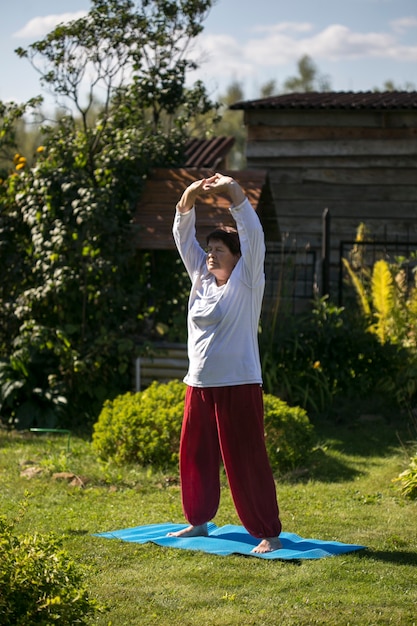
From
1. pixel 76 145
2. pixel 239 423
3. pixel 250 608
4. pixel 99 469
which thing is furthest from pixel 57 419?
pixel 250 608

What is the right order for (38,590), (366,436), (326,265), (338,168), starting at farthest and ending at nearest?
(338,168)
(326,265)
(366,436)
(38,590)

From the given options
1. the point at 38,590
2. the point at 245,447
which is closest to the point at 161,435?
the point at 245,447

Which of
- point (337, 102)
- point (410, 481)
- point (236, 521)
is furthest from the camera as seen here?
point (337, 102)

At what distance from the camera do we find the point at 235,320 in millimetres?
5789

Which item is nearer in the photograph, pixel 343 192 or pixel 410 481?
pixel 410 481

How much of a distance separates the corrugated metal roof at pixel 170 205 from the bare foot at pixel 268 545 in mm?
4497

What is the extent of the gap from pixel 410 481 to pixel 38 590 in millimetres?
4111

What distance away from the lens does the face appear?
5.91m

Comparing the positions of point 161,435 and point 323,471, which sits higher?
point 161,435

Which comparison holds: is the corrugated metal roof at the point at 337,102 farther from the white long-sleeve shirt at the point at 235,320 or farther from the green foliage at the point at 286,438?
the white long-sleeve shirt at the point at 235,320

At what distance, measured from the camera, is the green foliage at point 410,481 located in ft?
24.1

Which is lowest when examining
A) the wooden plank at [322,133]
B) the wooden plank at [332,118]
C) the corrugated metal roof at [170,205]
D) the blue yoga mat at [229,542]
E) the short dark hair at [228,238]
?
the blue yoga mat at [229,542]

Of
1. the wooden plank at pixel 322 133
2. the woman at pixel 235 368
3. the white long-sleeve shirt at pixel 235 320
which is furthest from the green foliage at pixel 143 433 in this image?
the wooden plank at pixel 322 133

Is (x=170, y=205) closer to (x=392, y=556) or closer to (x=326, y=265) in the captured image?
(x=326, y=265)
